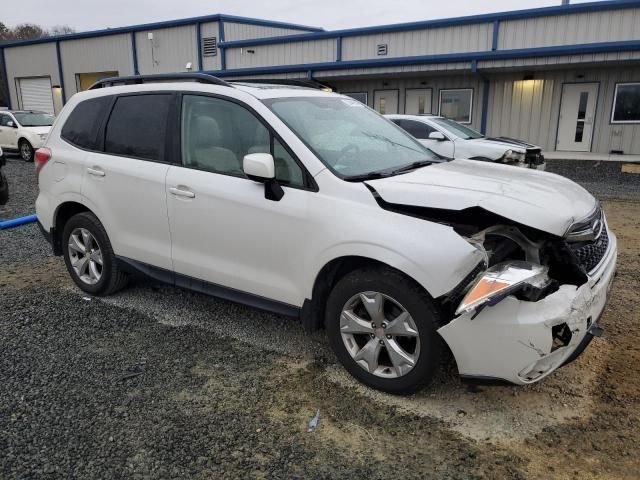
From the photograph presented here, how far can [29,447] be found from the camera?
283 cm

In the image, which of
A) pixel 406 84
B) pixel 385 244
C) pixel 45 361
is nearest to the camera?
pixel 385 244

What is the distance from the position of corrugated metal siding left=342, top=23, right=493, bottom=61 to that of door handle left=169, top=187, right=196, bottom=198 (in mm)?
15719

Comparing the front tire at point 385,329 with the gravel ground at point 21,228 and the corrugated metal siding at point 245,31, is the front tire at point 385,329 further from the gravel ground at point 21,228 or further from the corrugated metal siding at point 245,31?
the corrugated metal siding at point 245,31

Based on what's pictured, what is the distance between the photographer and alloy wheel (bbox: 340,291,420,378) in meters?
3.12

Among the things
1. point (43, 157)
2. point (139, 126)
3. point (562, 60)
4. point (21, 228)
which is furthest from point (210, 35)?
point (139, 126)

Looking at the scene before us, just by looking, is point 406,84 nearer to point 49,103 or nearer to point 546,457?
point 546,457

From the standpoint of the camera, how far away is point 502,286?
2.75 metres

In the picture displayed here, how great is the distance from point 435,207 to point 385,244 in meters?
0.36

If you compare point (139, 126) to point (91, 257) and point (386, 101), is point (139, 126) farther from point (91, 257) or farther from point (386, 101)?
point (386, 101)

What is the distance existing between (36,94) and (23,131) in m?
18.4

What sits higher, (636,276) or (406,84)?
(406,84)

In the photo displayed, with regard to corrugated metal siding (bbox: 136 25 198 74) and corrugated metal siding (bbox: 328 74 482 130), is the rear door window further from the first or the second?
corrugated metal siding (bbox: 136 25 198 74)

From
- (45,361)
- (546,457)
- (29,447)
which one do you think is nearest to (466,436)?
(546,457)

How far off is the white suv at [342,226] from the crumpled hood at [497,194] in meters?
0.01
